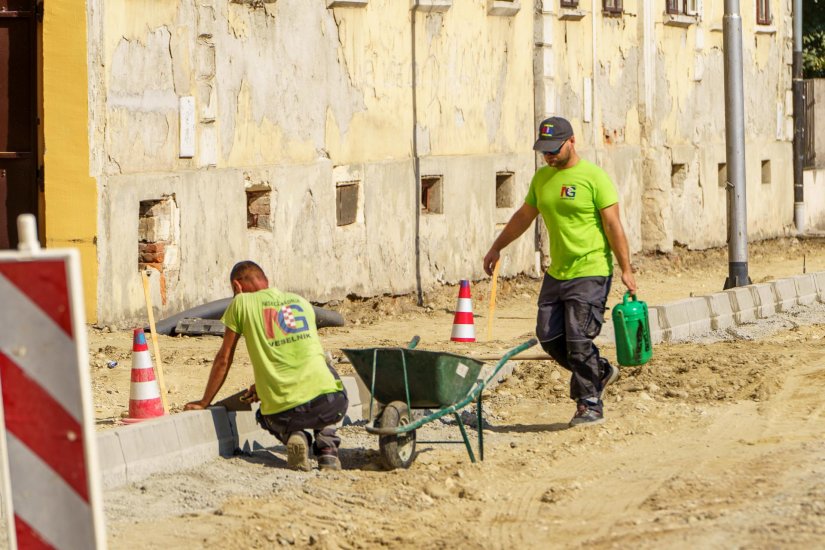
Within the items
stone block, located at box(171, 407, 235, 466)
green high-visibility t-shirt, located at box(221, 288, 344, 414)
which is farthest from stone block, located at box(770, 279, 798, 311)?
green high-visibility t-shirt, located at box(221, 288, 344, 414)

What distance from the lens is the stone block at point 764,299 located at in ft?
57.3

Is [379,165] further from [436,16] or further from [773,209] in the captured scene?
[773,209]

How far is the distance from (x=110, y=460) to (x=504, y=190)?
41.2 feet

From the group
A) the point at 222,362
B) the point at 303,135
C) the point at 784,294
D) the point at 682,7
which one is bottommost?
the point at 784,294

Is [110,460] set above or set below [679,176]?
below

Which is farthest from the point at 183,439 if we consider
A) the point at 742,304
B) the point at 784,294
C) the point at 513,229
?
the point at 784,294

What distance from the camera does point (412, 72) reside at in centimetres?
1834

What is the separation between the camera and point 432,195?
62.4 ft

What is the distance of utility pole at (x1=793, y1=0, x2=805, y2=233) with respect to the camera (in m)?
29.1

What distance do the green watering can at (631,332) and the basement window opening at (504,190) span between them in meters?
10.1

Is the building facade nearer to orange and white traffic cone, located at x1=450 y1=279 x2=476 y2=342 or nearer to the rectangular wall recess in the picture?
orange and white traffic cone, located at x1=450 y1=279 x2=476 y2=342

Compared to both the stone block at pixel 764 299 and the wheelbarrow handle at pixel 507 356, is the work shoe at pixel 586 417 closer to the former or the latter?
the wheelbarrow handle at pixel 507 356

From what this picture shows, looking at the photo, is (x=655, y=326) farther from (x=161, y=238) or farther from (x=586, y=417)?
(x=586, y=417)

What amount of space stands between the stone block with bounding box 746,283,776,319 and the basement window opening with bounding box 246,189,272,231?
517cm
